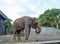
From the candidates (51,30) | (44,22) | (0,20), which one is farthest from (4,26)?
(44,22)

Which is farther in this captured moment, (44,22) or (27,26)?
(44,22)

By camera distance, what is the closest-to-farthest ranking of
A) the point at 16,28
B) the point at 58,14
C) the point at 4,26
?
the point at 16,28
the point at 4,26
the point at 58,14

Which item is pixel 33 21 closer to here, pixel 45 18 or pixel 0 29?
pixel 0 29

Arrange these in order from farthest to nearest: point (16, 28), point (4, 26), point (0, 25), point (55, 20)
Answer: point (55, 20)
point (4, 26)
point (0, 25)
point (16, 28)

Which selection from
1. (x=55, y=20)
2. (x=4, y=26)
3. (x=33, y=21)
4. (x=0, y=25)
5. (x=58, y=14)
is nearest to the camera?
(x=33, y=21)

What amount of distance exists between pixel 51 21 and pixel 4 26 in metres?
22.3

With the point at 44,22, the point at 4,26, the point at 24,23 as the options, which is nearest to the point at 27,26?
the point at 24,23

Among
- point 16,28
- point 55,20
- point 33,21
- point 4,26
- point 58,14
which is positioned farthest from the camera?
point 58,14

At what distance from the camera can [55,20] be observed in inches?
2623

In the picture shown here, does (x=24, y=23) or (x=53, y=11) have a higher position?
(x=53, y=11)

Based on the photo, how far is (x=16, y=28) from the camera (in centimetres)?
1361

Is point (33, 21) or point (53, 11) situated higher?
point (53, 11)

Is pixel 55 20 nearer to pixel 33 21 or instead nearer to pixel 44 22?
pixel 44 22

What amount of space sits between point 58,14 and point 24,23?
6333cm
